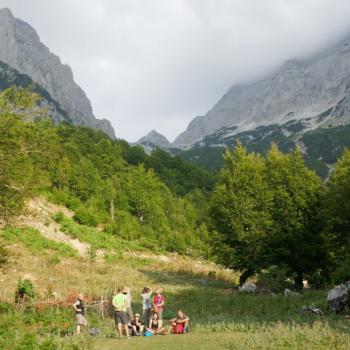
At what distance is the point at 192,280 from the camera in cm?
3925

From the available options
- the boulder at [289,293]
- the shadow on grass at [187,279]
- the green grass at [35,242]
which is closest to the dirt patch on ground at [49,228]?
the green grass at [35,242]

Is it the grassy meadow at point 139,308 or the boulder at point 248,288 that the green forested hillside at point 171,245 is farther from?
the boulder at point 248,288

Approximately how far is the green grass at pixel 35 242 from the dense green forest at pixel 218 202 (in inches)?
282

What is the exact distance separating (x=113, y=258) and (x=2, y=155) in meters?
28.8

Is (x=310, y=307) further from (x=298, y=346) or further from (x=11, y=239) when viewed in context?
(x=11, y=239)

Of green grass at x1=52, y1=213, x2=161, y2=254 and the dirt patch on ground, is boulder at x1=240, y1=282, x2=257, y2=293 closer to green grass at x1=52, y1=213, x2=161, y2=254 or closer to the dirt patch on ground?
green grass at x1=52, y1=213, x2=161, y2=254

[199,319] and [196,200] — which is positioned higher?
[196,200]

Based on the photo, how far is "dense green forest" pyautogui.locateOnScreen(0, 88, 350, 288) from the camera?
21062 mm

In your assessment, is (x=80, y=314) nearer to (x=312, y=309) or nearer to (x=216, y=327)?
(x=216, y=327)

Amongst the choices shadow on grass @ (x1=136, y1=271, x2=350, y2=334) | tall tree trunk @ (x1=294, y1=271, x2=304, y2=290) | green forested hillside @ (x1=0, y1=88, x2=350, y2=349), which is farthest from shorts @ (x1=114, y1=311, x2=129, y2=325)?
tall tree trunk @ (x1=294, y1=271, x2=304, y2=290)

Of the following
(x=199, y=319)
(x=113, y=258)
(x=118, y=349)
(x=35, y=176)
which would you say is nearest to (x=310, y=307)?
(x=199, y=319)

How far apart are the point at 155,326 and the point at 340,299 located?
34.2ft

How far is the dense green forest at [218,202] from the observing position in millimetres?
21062

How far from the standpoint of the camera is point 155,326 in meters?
19.0
